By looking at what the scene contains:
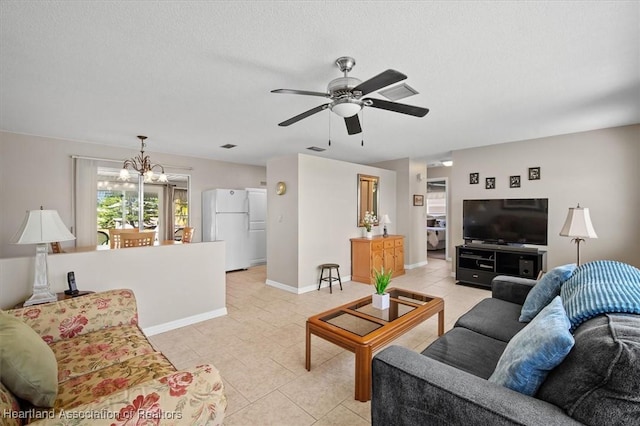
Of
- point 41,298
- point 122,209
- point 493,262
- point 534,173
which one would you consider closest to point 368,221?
point 493,262

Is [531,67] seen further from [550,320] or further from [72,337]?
[72,337]

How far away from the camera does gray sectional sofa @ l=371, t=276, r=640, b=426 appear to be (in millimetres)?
857

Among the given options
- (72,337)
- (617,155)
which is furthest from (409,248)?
(72,337)

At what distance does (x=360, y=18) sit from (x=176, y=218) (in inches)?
230

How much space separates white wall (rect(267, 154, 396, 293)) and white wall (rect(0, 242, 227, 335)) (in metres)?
1.37

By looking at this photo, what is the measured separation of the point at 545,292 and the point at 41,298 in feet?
12.4

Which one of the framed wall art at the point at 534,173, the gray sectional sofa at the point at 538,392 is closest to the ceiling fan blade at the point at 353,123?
the gray sectional sofa at the point at 538,392

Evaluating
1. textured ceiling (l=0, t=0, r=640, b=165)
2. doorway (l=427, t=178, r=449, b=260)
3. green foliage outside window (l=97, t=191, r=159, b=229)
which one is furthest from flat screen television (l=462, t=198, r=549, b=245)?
green foliage outside window (l=97, t=191, r=159, b=229)

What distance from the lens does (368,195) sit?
19.3 feet

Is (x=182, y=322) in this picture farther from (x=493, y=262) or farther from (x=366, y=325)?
(x=493, y=262)

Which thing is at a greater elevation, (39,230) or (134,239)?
(39,230)

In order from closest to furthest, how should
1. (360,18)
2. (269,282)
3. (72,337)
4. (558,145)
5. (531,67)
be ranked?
(360,18) → (72,337) → (531,67) → (558,145) → (269,282)

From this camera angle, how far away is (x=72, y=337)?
190 cm

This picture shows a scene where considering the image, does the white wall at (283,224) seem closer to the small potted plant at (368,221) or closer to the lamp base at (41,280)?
the small potted plant at (368,221)
